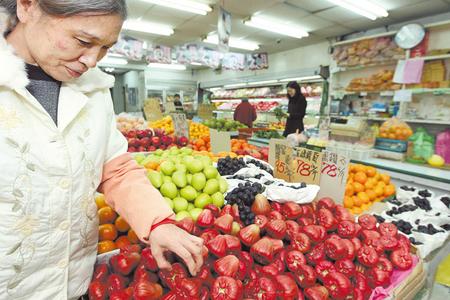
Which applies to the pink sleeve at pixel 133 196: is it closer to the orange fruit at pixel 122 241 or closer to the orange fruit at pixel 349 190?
the orange fruit at pixel 122 241

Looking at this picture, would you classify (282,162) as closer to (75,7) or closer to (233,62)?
(75,7)

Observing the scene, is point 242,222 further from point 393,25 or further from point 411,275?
point 393,25

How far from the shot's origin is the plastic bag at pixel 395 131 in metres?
3.61

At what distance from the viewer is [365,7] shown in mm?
5047

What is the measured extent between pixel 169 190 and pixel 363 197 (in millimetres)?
1664

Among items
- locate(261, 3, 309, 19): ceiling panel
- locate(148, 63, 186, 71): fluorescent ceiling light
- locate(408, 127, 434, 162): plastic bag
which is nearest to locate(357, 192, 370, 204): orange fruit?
locate(408, 127, 434, 162): plastic bag

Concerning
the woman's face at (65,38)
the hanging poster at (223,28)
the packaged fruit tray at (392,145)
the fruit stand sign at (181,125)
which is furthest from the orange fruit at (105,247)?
the hanging poster at (223,28)

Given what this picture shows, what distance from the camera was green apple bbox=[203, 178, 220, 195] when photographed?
1.67 meters

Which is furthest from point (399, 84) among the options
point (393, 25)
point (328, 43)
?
point (328, 43)

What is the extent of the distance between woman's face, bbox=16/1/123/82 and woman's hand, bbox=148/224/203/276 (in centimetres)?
52

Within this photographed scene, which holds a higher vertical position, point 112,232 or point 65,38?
point 65,38

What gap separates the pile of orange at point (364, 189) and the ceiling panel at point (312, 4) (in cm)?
364

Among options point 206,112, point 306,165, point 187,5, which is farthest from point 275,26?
point 306,165

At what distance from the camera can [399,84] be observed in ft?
17.7
